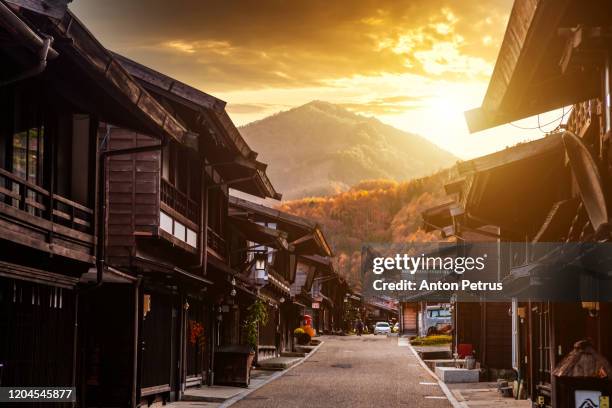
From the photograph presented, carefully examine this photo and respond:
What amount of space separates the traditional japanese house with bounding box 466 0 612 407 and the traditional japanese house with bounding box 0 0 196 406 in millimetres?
4991

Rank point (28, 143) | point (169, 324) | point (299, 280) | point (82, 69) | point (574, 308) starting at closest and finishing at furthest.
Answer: point (82, 69), point (28, 143), point (574, 308), point (169, 324), point (299, 280)

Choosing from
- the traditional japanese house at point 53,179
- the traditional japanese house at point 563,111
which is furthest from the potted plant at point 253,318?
the traditional japanese house at point 53,179

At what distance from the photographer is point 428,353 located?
47.2 meters

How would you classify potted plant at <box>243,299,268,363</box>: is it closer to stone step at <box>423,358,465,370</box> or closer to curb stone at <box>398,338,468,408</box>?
curb stone at <box>398,338,468,408</box>

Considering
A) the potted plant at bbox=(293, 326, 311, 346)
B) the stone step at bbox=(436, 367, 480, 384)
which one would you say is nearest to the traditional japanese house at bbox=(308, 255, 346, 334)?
the potted plant at bbox=(293, 326, 311, 346)

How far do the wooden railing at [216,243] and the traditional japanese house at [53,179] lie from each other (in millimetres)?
10579

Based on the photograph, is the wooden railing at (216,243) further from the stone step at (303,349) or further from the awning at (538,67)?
the stone step at (303,349)

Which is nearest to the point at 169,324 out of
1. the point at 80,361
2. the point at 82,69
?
the point at 80,361

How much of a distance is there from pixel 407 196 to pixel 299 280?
413 ft

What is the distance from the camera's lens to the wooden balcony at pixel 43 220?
1284 cm

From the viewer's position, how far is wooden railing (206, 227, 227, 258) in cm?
2922

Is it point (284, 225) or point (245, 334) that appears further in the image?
point (284, 225)

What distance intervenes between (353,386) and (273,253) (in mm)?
18410

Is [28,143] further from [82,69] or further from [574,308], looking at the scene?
[574,308]
